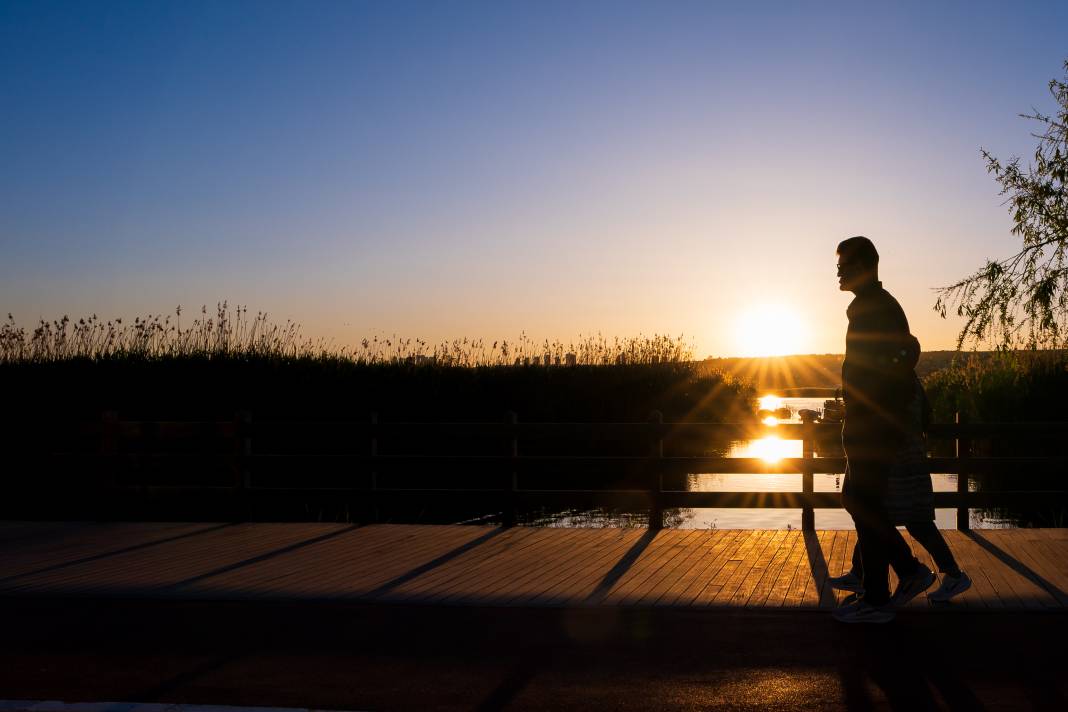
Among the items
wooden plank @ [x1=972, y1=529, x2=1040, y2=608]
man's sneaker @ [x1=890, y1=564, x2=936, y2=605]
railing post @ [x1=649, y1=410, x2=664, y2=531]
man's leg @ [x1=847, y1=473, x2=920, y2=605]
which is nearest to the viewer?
man's leg @ [x1=847, y1=473, x2=920, y2=605]

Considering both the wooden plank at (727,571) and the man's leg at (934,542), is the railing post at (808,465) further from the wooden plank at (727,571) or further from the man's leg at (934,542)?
the man's leg at (934,542)

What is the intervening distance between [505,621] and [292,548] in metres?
3.93

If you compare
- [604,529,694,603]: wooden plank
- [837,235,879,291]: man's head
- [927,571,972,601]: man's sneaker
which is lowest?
[604,529,694,603]: wooden plank

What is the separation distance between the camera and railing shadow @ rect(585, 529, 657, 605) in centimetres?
778

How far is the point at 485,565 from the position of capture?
923cm

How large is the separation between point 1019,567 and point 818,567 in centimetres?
158

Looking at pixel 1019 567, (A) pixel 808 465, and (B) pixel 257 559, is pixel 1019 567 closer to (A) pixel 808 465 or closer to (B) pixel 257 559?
(A) pixel 808 465

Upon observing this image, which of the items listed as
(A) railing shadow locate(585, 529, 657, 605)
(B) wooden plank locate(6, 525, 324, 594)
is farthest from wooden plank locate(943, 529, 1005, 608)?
(B) wooden plank locate(6, 525, 324, 594)

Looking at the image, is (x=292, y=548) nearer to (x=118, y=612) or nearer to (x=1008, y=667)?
(x=118, y=612)

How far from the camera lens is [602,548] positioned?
10.2 metres

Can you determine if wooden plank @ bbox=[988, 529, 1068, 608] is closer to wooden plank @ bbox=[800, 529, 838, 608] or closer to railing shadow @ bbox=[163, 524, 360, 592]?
wooden plank @ bbox=[800, 529, 838, 608]

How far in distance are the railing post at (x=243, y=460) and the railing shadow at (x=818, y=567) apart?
19.9 feet

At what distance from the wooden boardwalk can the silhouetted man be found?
0.60 metres

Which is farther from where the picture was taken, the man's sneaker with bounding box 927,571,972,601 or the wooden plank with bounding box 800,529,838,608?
the wooden plank with bounding box 800,529,838,608
